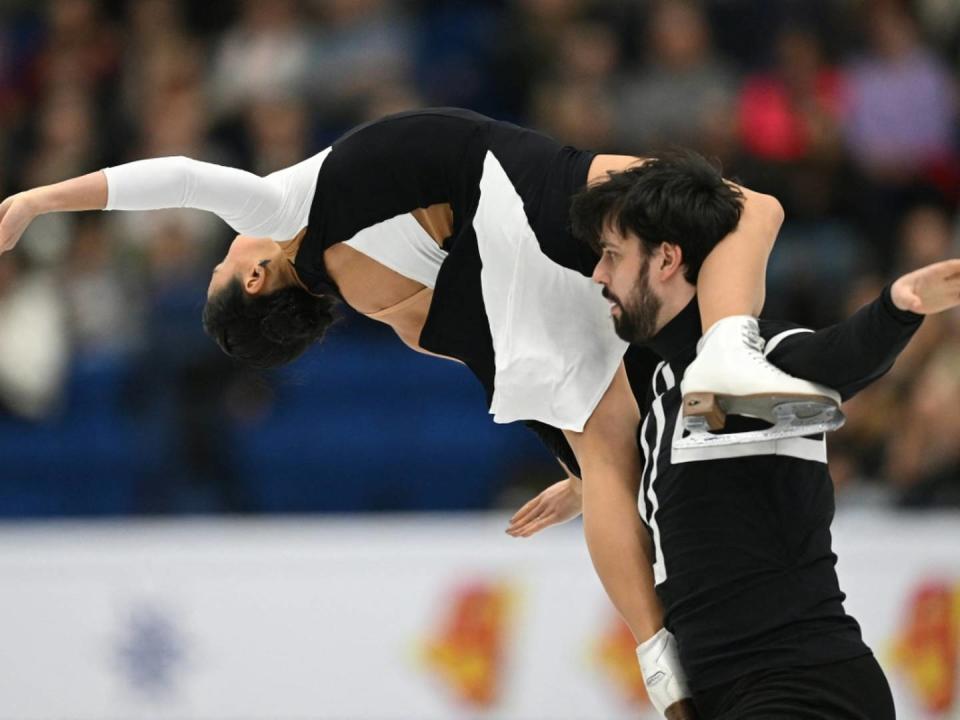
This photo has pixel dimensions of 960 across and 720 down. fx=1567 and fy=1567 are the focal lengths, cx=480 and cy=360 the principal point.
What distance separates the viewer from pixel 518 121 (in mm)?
8688

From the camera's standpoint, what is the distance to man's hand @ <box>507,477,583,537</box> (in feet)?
13.7

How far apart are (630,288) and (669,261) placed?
0.10 m

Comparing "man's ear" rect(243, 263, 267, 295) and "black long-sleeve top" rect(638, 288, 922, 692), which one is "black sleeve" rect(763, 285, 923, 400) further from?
"man's ear" rect(243, 263, 267, 295)

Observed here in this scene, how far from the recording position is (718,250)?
328 cm

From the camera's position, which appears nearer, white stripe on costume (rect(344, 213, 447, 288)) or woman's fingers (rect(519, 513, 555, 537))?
white stripe on costume (rect(344, 213, 447, 288))

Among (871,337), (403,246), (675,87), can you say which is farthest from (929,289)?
(675,87)

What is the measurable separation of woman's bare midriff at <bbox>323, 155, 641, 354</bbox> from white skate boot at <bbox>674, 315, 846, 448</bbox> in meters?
1.12

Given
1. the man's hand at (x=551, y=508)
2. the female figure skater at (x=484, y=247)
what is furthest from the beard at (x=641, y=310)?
the man's hand at (x=551, y=508)

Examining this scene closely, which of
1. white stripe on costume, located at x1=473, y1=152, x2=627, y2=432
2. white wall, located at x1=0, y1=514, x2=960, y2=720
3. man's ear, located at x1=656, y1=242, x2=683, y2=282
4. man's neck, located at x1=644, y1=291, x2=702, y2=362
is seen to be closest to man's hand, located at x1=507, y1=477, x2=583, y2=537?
white stripe on costume, located at x1=473, y1=152, x2=627, y2=432

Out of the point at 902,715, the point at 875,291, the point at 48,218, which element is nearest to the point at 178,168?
the point at 902,715

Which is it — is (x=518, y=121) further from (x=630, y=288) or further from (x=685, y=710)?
(x=685, y=710)

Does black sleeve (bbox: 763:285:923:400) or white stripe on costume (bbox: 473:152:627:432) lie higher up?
black sleeve (bbox: 763:285:923:400)

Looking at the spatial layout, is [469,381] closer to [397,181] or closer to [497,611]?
[497,611]

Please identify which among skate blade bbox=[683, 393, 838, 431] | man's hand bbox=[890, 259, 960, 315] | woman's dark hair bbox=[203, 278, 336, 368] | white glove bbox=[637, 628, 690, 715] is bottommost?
white glove bbox=[637, 628, 690, 715]
